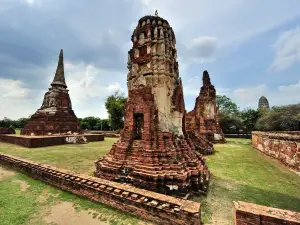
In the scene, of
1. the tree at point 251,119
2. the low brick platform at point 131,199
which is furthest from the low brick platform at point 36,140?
the tree at point 251,119

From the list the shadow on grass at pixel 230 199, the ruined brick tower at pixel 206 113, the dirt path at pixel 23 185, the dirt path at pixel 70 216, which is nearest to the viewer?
the dirt path at pixel 70 216

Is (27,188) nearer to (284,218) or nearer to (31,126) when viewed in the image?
(284,218)

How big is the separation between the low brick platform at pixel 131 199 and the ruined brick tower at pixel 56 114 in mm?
13218

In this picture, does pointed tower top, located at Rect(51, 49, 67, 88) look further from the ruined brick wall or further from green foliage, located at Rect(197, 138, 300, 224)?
the ruined brick wall

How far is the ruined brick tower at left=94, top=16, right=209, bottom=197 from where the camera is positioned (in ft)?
15.8

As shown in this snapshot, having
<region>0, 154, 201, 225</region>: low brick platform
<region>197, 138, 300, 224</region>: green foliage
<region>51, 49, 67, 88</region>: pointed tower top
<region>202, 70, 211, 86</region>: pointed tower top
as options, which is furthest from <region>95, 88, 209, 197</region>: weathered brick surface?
<region>51, 49, 67, 88</region>: pointed tower top

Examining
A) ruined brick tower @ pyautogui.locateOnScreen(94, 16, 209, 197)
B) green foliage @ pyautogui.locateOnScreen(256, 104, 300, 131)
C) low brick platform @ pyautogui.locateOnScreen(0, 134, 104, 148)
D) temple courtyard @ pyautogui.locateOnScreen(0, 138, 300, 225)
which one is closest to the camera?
temple courtyard @ pyautogui.locateOnScreen(0, 138, 300, 225)

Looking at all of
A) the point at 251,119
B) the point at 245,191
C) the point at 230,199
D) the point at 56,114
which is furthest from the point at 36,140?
the point at 251,119

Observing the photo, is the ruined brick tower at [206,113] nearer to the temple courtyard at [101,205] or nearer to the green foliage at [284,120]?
the green foliage at [284,120]

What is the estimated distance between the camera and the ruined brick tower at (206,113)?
60.1 ft

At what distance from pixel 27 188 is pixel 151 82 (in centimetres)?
488

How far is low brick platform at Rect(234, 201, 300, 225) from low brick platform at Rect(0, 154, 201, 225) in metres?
0.69

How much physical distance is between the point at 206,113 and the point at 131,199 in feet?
53.1

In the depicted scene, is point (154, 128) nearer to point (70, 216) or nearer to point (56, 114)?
point (70, 216)
